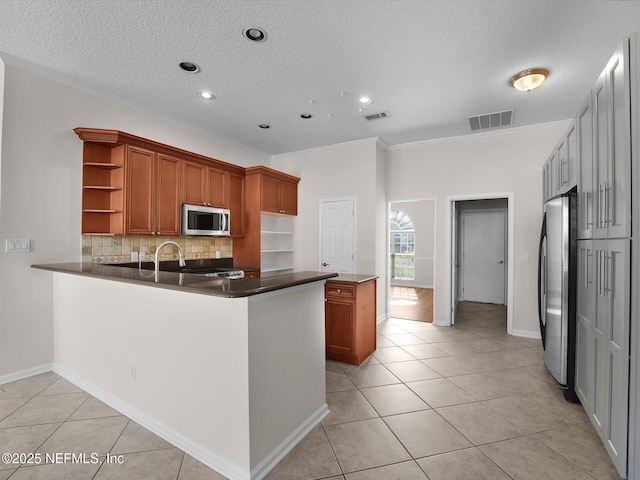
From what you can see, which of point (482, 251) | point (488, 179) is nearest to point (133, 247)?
point (488, 179)

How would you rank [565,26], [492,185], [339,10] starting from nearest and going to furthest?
[339,10]
[565,26]
[492,185]

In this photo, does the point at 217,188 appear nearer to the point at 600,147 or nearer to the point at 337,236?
the point at 337,236

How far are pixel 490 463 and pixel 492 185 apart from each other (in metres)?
3.91

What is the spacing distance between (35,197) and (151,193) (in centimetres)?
103

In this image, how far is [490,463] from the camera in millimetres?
1848

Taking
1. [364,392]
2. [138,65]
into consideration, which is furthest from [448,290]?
[138,65]

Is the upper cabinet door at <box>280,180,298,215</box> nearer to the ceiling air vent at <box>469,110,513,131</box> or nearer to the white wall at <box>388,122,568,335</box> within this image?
the white wall at <box>388,122,568,335</box>

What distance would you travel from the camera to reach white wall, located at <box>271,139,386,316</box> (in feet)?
16.5

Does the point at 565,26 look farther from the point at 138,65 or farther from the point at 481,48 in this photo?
the point at 138,65

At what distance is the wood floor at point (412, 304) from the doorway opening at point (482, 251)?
0.69m

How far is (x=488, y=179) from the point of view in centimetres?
471

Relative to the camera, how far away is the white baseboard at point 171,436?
172 centimetres

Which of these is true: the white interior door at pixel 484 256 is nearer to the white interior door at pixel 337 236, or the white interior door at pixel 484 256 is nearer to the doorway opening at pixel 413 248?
the doorway opening at pixel 413 248

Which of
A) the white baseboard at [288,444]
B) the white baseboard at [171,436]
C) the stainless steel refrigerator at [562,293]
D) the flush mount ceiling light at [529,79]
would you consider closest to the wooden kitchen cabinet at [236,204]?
the white baseboard at [171,436]
